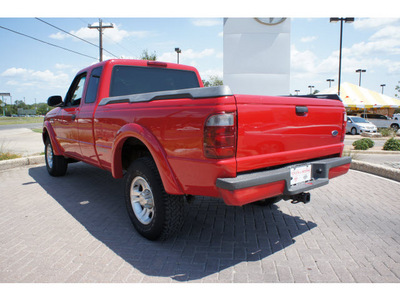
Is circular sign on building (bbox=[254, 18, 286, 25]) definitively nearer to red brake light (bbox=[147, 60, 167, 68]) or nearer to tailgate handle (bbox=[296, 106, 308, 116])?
red brake light (bbox=[147, 60, 167, 68])

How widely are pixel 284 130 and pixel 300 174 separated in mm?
477

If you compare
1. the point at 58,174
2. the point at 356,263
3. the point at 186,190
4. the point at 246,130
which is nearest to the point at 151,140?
the point at 186,190

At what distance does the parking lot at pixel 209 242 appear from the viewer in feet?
8.29

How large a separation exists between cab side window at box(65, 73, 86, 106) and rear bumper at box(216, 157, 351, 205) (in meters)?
3.32

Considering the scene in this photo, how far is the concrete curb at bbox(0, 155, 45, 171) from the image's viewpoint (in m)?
7.18

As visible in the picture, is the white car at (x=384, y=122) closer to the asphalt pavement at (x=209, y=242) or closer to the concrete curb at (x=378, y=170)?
the concrete curb at (x=378, y=170)

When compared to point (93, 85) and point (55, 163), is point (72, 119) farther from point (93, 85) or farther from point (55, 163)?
point (55, 163)

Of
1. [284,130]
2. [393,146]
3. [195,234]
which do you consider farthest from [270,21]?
[195,234]

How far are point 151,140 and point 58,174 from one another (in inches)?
168

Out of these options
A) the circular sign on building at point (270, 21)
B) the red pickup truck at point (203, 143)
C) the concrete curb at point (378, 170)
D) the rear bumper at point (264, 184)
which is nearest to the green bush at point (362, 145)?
the concrete curb at point (378, 170)

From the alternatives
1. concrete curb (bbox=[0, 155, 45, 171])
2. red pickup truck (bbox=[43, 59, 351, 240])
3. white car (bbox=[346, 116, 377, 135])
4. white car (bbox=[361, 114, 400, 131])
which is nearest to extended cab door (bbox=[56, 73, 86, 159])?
red pickup truck (bbox=[43, 59, 351, 240])

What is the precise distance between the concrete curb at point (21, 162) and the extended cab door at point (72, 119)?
2.93 meters

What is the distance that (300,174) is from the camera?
110 inches

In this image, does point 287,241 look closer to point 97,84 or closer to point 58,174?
point 97,84
